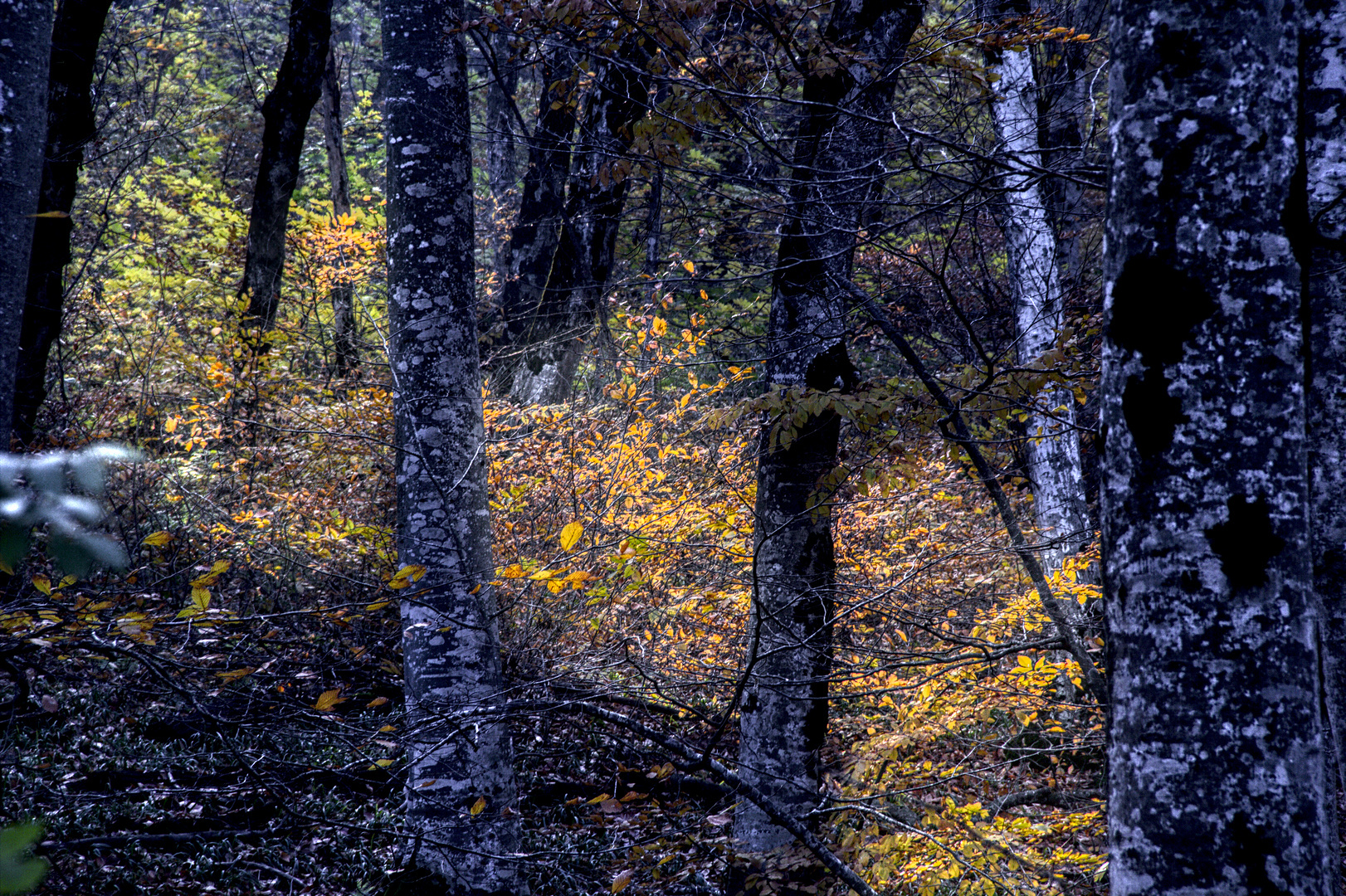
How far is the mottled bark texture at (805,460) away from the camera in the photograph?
4.60 metres

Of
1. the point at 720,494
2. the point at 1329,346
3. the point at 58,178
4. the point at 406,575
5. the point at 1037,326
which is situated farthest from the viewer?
the point at 58,178

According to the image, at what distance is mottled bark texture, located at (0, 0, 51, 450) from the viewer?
Answer: 248cm

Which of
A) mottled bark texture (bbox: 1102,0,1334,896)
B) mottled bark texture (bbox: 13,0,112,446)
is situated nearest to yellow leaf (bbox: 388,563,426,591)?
mottled bark texture (bbox: 1102,0,1334,896)

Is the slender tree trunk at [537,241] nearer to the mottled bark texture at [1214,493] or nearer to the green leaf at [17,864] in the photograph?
the mottled bark texture at [1214,493]

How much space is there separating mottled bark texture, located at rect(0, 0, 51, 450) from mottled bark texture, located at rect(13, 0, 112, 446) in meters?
6.19

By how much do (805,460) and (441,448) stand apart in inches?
79.9

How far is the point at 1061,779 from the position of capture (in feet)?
21.9

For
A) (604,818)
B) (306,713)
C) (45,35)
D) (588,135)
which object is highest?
(588,135)

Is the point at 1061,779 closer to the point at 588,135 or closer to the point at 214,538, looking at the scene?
the point at 588,135

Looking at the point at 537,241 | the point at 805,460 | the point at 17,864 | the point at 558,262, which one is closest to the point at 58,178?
the point at 537,241

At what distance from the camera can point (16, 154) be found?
2500mm

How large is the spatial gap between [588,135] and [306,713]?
9.92ft

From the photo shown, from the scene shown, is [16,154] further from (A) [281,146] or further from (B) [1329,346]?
(A) [281,146]

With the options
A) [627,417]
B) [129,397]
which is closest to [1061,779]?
[627,417]
